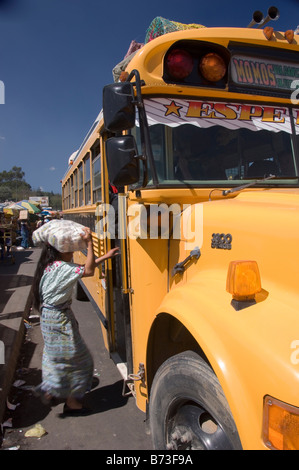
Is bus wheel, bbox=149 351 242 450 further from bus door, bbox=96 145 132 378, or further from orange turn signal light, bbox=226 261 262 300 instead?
bus door, bbox=96 145 132 378

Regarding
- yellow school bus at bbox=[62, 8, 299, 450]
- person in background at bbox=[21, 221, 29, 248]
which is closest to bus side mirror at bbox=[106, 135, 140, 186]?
yellow school bus at bbox=[62, 8, 299, 450]

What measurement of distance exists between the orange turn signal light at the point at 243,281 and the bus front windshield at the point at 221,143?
872mm

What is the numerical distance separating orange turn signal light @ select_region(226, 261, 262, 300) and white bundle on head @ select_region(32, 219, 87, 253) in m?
1.66

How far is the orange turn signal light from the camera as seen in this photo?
1.37 metres

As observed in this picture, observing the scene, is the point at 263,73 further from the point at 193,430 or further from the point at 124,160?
the point at 193,430

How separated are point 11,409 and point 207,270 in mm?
2460

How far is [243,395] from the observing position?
1.18 meters

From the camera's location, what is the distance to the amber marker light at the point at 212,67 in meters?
2.14

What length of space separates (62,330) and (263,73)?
247 centimetres

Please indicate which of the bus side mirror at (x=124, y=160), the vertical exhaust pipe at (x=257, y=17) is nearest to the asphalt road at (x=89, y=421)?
the bus side mirror at (x=124, y=160)

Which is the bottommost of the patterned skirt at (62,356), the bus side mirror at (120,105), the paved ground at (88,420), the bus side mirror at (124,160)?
the paved ground at (88,420)

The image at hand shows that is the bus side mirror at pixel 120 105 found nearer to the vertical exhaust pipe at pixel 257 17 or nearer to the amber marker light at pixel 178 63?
the amber marker light at pixel 178 63

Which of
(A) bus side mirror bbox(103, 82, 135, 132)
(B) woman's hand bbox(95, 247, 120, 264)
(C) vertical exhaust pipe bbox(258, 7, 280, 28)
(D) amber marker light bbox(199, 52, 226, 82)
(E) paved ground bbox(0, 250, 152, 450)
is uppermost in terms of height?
(C) vertical exhaust pipe bbox(258, 7, 280, 28)

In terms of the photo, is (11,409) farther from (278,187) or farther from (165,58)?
(165,58)
